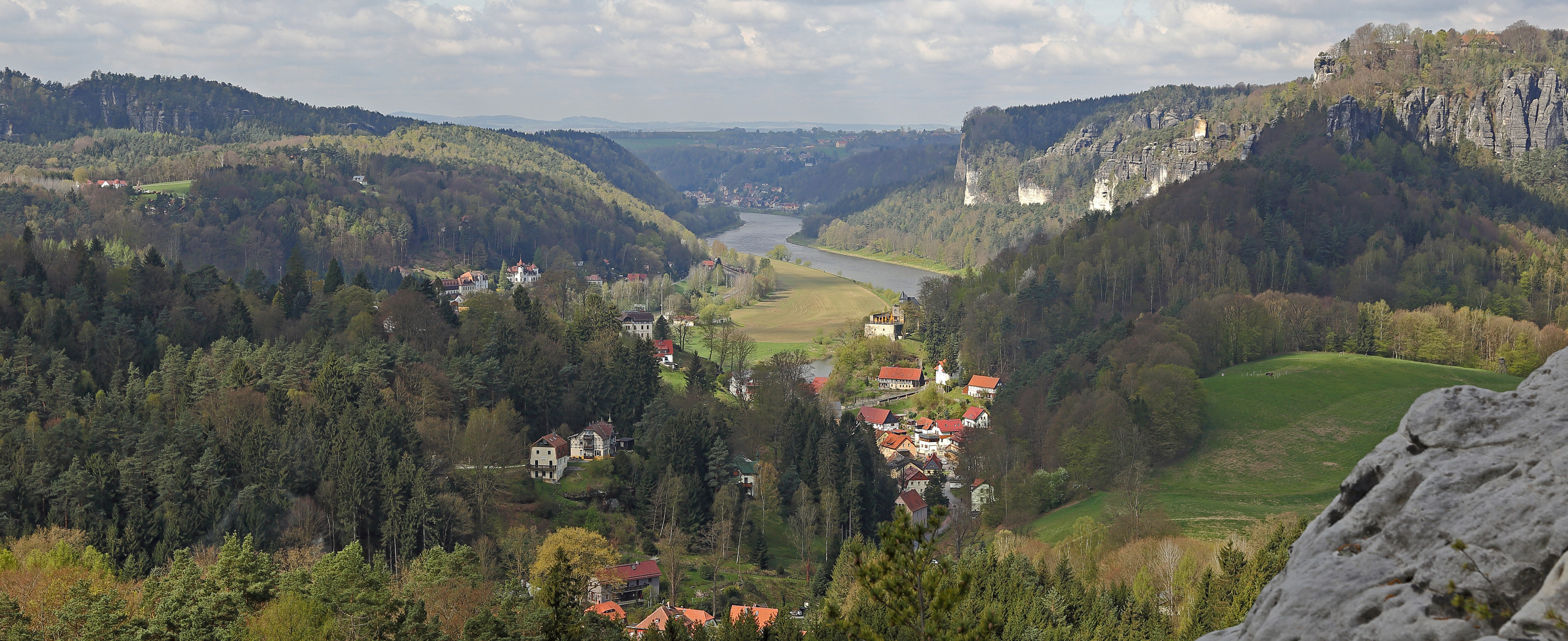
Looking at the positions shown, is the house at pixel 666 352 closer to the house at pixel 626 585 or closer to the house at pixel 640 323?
the house at pixel 640 323

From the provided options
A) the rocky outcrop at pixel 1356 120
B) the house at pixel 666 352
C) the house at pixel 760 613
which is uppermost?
the rocky outcrop at pixel 1356 120

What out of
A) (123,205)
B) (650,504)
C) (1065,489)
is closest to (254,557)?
(650,504)

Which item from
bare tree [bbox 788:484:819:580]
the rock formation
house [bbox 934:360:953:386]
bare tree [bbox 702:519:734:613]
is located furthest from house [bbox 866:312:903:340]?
the rock formation

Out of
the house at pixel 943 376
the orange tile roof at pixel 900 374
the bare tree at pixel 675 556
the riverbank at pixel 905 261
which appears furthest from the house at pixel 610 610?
the riverbank at pixel 905 261

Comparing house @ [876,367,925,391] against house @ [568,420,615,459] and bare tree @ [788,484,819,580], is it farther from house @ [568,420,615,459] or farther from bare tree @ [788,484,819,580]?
bare tree @ [788,484,819,580]

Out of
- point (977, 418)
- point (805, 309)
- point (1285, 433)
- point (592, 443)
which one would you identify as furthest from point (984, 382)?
point (805, 309)

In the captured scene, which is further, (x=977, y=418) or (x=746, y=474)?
(x=977, y=418)

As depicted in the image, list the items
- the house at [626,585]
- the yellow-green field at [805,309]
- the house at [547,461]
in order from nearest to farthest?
the house at [626,585]
the house at [547,461]
the yellow-green field at [805,309]

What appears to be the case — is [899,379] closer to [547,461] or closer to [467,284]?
[547,461]
